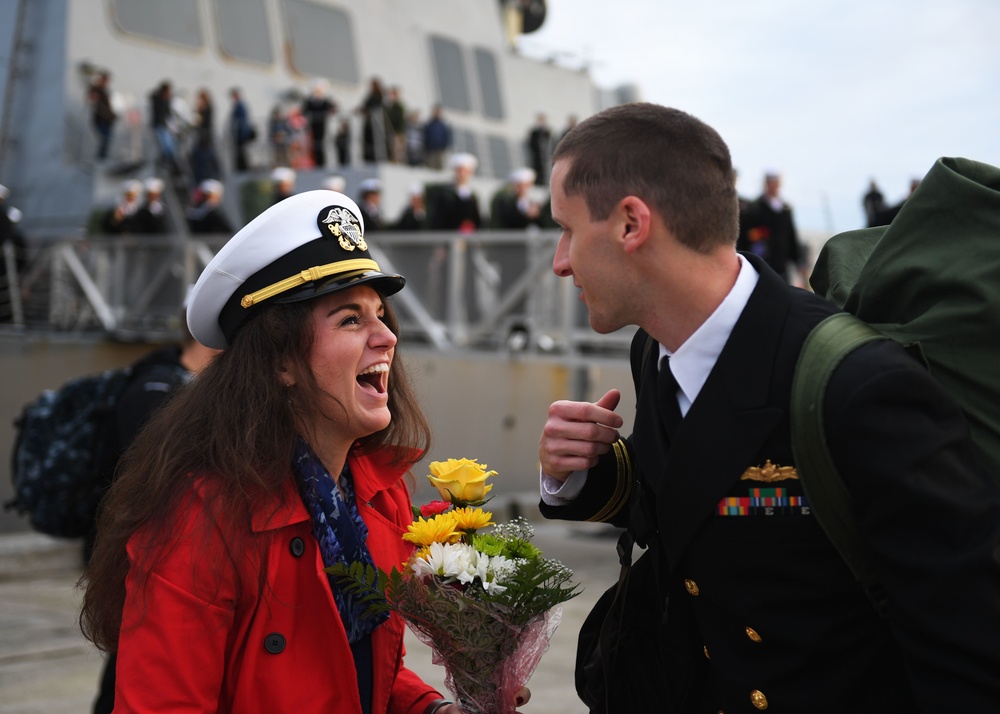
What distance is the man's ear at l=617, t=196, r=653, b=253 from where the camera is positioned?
1.99 meters

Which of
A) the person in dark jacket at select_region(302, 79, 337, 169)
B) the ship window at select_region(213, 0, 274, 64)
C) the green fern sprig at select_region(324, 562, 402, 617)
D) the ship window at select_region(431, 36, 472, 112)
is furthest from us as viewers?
the ship window at select_region(431, 36, 472, 112)

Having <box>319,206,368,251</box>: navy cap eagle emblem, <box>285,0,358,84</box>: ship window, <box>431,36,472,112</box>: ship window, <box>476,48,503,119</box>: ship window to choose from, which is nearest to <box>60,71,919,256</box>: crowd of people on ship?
<box>285,0,358,84</box>: ship window

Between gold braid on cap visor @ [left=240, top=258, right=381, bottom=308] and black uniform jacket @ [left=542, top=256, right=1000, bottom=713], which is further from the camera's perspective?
gold braid on cap visor @ [left=240, top=258, right=381, bottom=308]

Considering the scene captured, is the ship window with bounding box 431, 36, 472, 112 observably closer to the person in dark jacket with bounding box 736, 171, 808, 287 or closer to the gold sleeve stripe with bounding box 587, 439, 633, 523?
the person in dark jacket with bounding box 736, 171, 808, 287

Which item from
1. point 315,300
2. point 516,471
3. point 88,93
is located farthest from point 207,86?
point 315,300

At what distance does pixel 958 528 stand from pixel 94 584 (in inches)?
70.6

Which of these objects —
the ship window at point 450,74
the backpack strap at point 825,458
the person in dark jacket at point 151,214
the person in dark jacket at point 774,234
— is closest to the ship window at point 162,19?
the person in dark jacket at point 151,214

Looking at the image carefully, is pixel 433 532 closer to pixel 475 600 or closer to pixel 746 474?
pixel 475 600

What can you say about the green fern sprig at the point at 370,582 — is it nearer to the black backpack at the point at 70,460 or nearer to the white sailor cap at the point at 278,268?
the white sailor cap at the point at 278,268

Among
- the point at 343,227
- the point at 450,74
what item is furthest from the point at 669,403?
the point at 450,74

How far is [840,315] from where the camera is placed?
1.96 meters

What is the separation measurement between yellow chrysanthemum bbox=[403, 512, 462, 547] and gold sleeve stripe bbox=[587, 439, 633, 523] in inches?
12.7

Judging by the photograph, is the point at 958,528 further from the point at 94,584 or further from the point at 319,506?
the point at 94,584

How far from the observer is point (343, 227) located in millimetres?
2645
